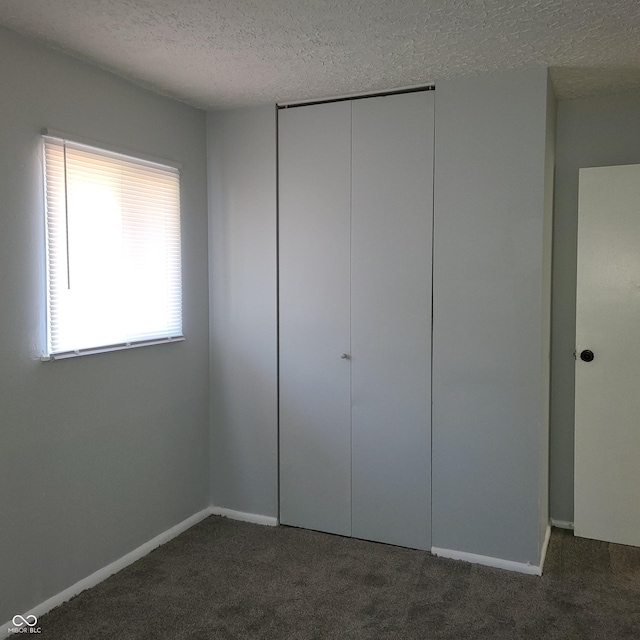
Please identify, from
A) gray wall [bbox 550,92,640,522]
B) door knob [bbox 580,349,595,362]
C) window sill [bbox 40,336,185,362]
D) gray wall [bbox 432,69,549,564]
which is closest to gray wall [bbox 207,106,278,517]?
window sill [bbox 40,336,185,362]

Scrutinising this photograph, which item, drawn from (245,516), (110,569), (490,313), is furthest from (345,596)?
(490,313)

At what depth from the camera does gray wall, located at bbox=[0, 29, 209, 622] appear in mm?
2412

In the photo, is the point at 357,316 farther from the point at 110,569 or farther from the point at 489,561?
the point at 110,569

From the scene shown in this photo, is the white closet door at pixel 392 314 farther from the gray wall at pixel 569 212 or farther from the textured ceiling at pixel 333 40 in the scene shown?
the gray wall at pixel 569 212

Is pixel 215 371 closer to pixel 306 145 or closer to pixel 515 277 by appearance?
pixel 306 145

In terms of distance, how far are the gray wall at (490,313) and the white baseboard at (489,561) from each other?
0.09ft

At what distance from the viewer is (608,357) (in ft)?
10.7

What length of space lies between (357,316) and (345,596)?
140 cm

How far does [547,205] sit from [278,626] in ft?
7.82

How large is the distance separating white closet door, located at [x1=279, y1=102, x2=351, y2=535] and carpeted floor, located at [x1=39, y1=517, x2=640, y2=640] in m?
0.33

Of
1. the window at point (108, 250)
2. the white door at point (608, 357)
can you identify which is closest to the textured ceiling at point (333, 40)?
the window at point (108, 250)

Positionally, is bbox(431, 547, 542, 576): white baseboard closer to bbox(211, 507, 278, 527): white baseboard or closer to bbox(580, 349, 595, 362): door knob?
bbox(211, 507, 278, 527): white baseboard

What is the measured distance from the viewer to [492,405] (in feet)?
9.80

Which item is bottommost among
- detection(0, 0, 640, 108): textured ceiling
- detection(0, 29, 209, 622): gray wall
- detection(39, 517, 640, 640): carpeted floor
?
detection(39, 517, 640, 640): carpeted floor
